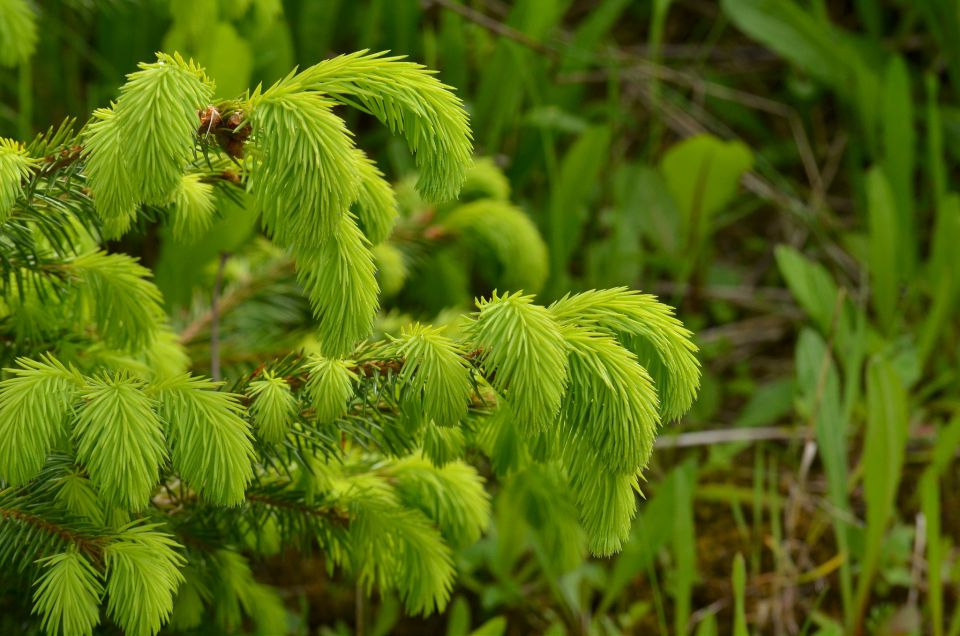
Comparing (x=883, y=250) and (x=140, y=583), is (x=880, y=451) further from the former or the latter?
(x=140, y=583)

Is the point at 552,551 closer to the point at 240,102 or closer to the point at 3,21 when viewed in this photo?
the point at 240,102

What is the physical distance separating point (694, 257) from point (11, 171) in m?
1.71

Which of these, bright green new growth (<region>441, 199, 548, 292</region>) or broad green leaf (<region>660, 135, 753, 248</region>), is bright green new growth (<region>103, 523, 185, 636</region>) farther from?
broad green leaf (<region>660, 135, 753, 248</region>)

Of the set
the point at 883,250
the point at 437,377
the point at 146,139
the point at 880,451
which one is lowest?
the point at 880,451

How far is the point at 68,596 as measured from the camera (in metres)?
0.79

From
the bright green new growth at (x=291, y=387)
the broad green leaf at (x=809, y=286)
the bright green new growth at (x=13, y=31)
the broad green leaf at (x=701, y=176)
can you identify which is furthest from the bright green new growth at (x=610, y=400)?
the broad green leaf at (x=701, y=176)

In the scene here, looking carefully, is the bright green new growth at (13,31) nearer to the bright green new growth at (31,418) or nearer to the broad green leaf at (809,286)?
the bright green new growth at (31,418)

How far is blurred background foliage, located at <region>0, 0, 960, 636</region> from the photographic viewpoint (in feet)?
5.12

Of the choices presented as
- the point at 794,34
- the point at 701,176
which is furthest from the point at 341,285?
the point at 794,34

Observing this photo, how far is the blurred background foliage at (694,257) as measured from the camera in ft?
5.12

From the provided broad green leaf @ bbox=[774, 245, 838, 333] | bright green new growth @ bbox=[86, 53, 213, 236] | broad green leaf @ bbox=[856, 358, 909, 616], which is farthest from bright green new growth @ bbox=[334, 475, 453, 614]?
broad green leaf @ bbox=[774, 245, 838, 333]

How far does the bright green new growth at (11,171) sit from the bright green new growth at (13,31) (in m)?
0.42

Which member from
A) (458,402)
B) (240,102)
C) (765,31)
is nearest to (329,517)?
(458,402)

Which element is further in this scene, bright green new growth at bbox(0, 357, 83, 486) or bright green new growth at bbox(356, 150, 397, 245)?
bright green new growth at bbox(356, 150, 397, 245)
